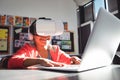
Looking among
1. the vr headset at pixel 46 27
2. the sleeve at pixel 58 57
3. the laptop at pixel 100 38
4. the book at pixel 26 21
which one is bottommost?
the sleeve at pixel 58 57

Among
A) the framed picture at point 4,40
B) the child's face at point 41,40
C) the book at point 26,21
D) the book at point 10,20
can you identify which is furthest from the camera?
the book at point 26,21

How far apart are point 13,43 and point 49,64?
8.98 ft

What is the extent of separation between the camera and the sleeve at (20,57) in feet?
3.08

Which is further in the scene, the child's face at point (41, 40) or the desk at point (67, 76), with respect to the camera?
the child's face at point (41, 40)

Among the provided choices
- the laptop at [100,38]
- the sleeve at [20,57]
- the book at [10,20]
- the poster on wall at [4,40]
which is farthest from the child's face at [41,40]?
the book at [10,20]

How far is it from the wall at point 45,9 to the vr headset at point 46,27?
2.58m

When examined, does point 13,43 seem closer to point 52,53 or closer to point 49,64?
point 52,53

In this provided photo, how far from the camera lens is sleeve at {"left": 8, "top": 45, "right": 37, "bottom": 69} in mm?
938

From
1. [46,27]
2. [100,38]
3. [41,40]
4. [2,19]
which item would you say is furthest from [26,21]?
[100,38]

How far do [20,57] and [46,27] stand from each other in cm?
22

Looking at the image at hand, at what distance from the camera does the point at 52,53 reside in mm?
1394

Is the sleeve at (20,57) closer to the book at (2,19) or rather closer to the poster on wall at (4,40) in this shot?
the poster on wall at (4,40)

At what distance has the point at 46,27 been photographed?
1.04 m

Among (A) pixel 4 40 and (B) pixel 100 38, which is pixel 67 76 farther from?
(A) pixel 4 40
